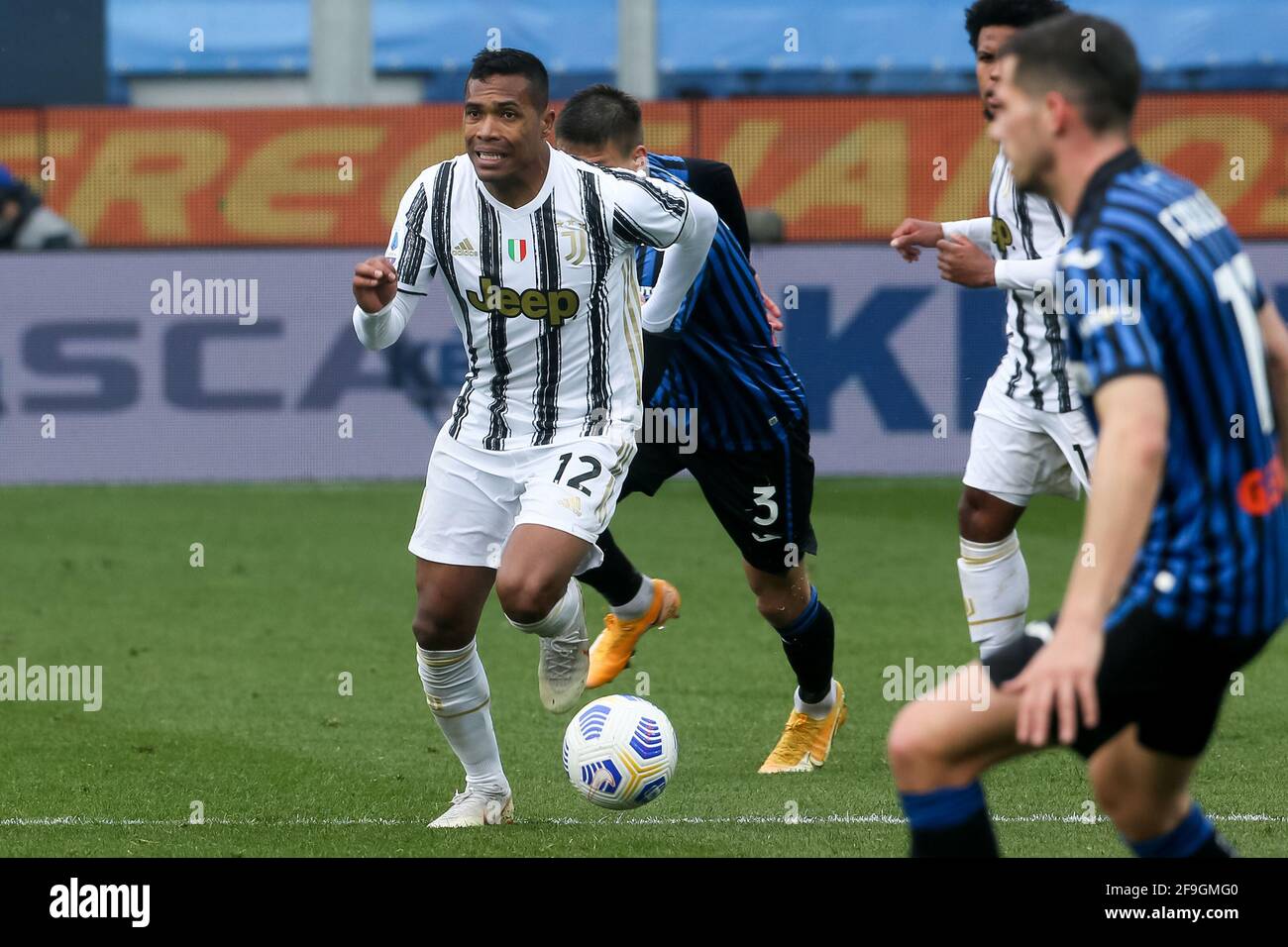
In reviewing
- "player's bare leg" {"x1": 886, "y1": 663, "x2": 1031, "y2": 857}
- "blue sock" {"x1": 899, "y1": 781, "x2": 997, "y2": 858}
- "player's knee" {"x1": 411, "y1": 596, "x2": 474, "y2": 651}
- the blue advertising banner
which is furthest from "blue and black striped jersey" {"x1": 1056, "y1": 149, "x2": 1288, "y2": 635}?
the blue advertising banner

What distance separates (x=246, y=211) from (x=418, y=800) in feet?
39.1

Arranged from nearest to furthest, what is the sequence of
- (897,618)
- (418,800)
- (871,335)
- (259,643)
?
1. (418,800)
2. (259,643)
3. (897,618)
4. (871,335)

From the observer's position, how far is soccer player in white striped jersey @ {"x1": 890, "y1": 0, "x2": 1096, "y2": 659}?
5582 millimetres

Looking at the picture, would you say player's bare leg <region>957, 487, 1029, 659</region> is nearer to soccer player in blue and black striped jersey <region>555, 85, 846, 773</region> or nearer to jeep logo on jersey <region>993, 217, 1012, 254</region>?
soccer player in blue and black striped jersey <region>555, 85, 846, 773</region>

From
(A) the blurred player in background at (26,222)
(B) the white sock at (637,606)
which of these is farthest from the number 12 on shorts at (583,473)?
(A) the blurred player in background at (26,222)

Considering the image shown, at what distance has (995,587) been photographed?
19.6 ft

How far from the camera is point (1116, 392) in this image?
2.98m

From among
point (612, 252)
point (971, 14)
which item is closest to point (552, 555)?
point (612, 252)

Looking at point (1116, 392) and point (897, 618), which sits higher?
point (1116, 392)

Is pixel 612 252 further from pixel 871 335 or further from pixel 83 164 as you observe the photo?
pixel 83 164

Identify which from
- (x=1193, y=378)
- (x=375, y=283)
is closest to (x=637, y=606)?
(x=375, y=283)

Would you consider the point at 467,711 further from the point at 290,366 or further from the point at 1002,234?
the point at 290,366

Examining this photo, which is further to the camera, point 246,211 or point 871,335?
point 246,211

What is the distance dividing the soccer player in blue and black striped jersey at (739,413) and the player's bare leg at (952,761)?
9.68 feet
